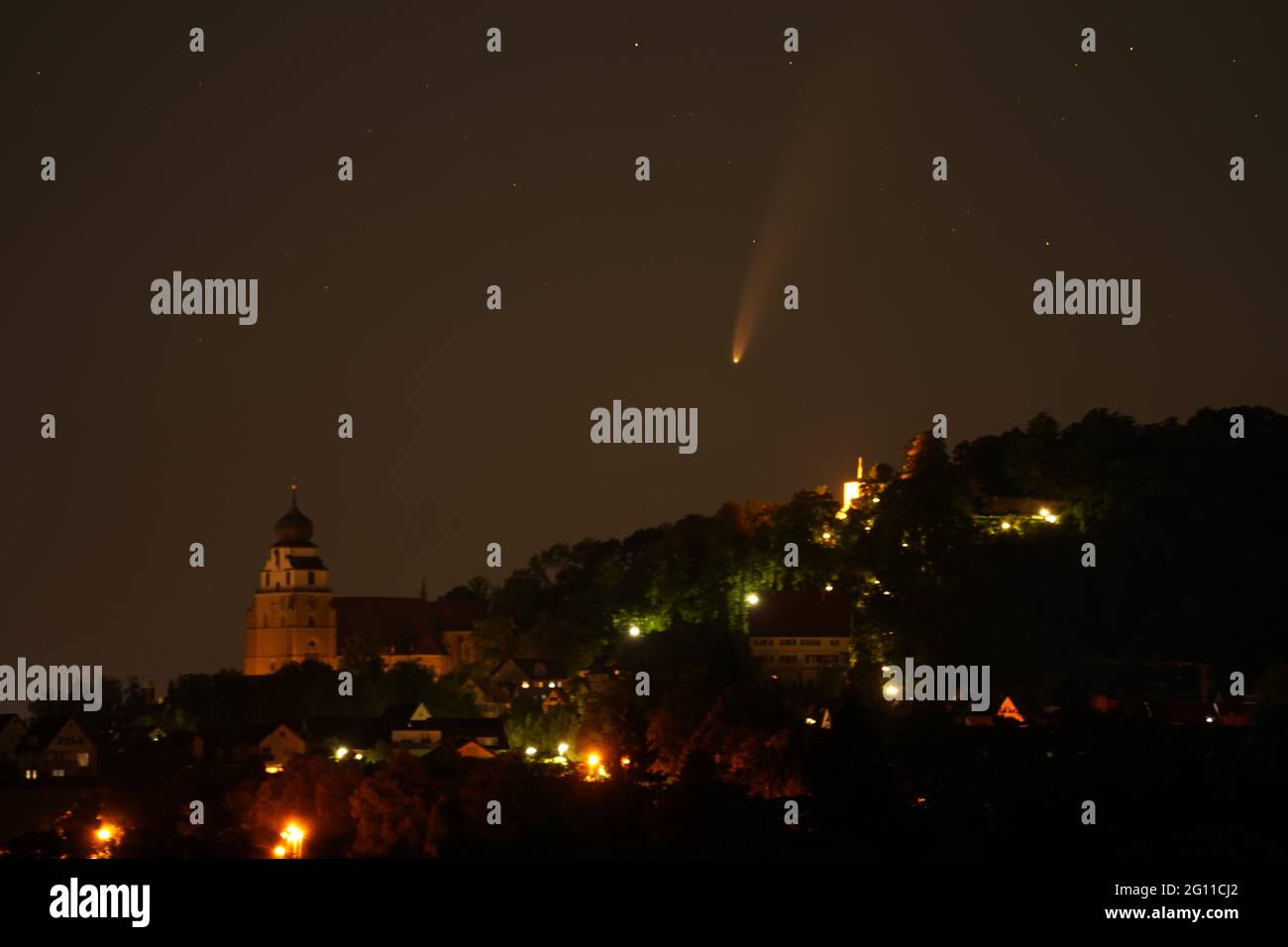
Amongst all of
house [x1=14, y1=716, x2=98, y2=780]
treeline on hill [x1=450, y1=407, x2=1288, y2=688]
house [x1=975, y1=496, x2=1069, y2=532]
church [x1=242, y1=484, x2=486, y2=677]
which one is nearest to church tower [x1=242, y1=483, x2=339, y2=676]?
church [x1=242, y1=484, x2=486, y2=677]

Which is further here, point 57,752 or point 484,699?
point 484,699

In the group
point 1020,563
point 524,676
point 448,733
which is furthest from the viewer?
point 524,676

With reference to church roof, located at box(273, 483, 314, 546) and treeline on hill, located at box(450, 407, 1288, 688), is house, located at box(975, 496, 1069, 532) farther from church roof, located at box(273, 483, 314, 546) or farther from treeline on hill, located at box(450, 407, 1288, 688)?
church roof, located at box(273, 483, 314, 546)

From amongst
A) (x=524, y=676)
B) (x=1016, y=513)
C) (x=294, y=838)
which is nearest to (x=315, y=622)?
(x=524, y=676)

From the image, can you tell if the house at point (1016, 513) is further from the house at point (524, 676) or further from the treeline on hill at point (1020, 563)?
the house at point (524, 676)

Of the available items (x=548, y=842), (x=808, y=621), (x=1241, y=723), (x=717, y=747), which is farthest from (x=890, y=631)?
(x=548, y=842)

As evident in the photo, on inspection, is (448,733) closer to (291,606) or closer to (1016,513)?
(1016,513)

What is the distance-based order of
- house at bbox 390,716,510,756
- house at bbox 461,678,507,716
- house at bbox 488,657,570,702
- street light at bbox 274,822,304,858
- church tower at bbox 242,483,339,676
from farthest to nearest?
church tower at bbox 242,483,339,676 → house at bbox 488,657,570,702 → house at bbox 461,678,507,716 → house at bbox 390,716,510,756 → street light at bbox 274,822,304,858

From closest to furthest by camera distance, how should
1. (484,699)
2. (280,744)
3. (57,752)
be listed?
(280,744)
(57,752)
(484,699)
